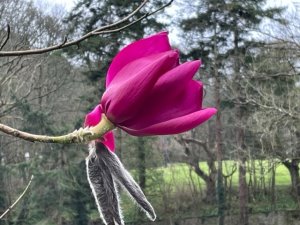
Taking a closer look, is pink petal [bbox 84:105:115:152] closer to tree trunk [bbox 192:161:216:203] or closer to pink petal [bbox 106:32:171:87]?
pink petal [bbox 106:32:171:87]

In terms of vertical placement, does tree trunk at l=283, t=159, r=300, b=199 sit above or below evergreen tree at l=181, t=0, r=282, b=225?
below

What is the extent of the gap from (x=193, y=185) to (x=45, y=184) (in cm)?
478

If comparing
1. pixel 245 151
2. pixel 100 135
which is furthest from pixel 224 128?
pixel 100 135

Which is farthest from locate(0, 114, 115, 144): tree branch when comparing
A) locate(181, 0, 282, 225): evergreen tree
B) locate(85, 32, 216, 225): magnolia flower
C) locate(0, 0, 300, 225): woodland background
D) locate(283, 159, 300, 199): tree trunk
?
locate(283, 159, 300, 199): tree trunk

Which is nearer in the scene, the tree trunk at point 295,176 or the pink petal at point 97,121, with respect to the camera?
the pink petal at point 97,121

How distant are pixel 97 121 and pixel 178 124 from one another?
2.8 inches

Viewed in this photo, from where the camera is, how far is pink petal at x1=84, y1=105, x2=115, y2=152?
0.37m

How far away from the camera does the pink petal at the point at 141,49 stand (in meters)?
0.35

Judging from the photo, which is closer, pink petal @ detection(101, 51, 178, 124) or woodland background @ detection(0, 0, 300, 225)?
pink petal @ detection(101, 51, 178, 124)

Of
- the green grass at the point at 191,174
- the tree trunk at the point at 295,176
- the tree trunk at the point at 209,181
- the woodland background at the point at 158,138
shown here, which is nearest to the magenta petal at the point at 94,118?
the woodland background at the point at 158,138

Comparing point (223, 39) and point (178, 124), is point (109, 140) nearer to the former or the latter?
point (178, 124)

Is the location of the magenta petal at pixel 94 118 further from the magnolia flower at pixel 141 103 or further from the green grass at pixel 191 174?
the green grass at pixel 191 174

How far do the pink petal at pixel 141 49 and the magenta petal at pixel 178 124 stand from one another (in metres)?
0.05

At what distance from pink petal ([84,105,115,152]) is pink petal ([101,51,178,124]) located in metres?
0.02
